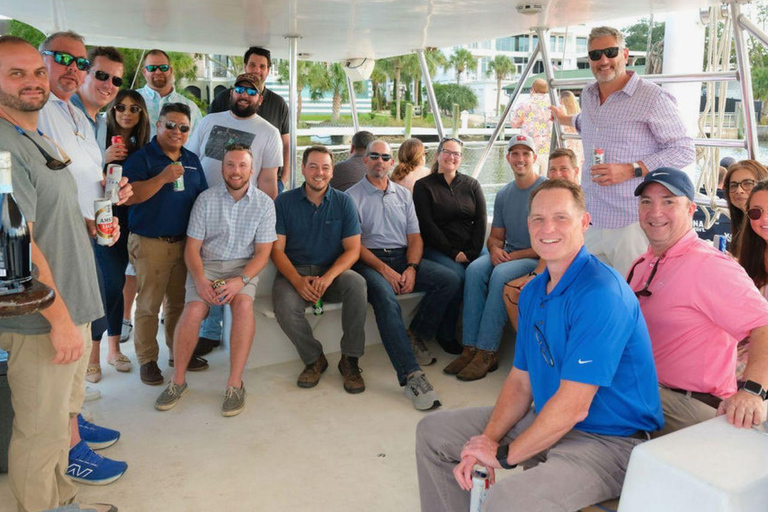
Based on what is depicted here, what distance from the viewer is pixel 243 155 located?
3.70m

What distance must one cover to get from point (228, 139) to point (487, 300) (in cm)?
188

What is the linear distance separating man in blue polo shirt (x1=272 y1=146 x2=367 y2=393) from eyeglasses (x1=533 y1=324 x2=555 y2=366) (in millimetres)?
1930

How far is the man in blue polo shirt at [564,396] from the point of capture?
5.77 ft

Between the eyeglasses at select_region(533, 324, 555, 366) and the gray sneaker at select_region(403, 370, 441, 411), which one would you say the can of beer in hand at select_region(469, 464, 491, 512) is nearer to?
the eyeglasses at select_region(533, 324, 555, 366)

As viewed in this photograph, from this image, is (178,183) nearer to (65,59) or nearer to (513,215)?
(65,59)

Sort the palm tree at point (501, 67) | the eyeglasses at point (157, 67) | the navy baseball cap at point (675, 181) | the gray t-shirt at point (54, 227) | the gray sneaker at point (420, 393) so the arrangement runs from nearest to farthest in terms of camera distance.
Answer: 1. the gray t-shirt at point (54, 227)
2. the navy baseball cap at point (675, 181)
3. the gray sneaker at point (420, 393)
4. the eyeglasses at point (157, 67)
5. the palm tree at point (501, 67)

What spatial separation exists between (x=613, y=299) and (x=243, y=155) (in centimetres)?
245

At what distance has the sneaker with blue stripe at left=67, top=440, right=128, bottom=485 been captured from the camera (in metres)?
2.68

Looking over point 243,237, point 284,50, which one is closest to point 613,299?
point 243,237

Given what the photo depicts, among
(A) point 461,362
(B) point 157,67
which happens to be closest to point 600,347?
(A) point 461,362

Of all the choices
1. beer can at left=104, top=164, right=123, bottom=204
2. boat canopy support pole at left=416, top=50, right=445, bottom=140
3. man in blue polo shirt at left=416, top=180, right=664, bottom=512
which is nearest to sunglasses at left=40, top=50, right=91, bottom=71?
beer can at left=104, top=164, right=123, bottom=204

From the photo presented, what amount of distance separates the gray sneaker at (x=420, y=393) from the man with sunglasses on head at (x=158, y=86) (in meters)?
2.26

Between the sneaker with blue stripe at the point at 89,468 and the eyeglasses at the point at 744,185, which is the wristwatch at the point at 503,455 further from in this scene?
the eyeglasses at the point at 744,185

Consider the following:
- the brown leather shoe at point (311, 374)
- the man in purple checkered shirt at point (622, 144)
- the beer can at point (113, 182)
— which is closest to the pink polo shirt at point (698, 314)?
the man in purple checkered shirt at point (622, 144)
